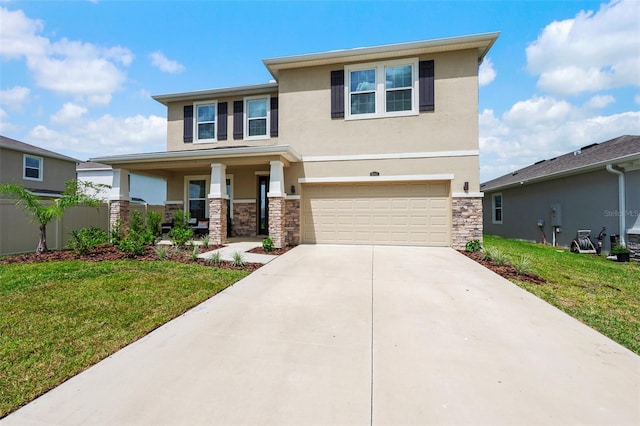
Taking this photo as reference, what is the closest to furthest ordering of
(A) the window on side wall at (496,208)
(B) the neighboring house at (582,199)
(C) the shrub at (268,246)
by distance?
(C) the shrub at (268,246) → (B) the neighboring house at (582,199) → (A) the window on side wall at (496,208)

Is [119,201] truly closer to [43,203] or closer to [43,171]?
[43,203]

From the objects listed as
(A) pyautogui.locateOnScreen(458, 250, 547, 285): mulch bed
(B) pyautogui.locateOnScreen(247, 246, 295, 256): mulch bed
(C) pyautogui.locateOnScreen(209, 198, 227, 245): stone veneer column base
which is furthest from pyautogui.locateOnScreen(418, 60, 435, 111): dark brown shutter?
(C) pyautogui.locateOnScreen(209, 198, 227, 245): stone veneer column base

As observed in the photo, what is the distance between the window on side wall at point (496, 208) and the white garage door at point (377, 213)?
9.66 meters

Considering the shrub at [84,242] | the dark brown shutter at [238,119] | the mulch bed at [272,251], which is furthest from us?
the dark brown shutter at [238,119]

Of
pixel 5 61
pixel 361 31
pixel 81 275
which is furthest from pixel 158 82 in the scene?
pixel 81 275

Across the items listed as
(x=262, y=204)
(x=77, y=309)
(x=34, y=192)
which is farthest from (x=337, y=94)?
(x=34, y=192)

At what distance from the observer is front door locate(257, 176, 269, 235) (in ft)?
39.1

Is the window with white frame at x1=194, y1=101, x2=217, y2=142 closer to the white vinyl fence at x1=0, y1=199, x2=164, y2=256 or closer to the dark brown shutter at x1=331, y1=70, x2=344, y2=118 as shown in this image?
the white vinyl fence at x1=0, y1=199, x2=164, y2=256

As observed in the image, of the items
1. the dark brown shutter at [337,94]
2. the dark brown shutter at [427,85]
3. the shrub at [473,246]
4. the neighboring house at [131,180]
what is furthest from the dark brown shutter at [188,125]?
the shrub at [473,246]

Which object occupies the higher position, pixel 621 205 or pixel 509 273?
pixel 621 205

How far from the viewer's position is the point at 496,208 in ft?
56.1

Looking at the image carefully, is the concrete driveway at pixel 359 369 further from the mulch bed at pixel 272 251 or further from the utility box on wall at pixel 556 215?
the utility box on wall at pixel 556 215

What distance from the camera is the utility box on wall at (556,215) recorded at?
11852 millimetres

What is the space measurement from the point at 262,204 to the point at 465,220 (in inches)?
303
